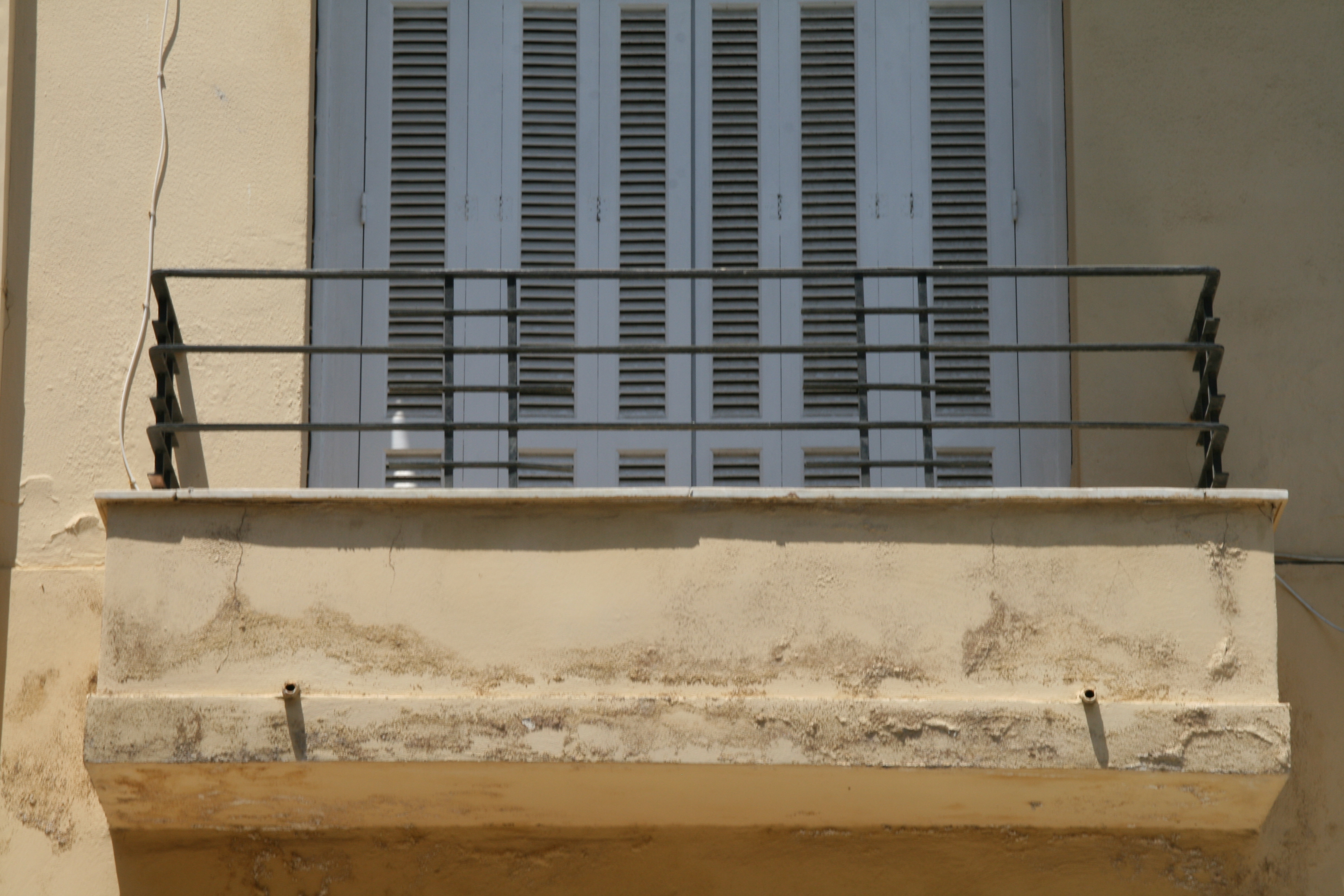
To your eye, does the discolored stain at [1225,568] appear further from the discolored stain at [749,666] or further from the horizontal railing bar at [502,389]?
the horizontal railing bar at [502,389]

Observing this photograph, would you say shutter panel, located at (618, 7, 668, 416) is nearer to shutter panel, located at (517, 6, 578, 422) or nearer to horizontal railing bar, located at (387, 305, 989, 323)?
shutter panel, located at (517, 6, 578, 422)

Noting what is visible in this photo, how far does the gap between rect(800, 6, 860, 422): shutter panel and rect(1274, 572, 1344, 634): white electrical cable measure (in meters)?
1.75

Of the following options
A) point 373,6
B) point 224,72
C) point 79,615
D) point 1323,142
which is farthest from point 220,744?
point 1323,142

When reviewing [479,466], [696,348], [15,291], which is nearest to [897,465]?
[696,348]

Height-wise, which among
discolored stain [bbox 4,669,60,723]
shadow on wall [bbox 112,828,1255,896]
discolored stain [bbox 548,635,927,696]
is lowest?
shadow on wall [bbox 112,828,1255,896]

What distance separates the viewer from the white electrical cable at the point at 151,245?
19.8 ft

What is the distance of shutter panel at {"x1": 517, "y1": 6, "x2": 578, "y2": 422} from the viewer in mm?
6500

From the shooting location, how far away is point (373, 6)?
6727 mm

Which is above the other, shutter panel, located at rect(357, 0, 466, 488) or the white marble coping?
shutter panel, located at rect(357, 0, 466, 488)

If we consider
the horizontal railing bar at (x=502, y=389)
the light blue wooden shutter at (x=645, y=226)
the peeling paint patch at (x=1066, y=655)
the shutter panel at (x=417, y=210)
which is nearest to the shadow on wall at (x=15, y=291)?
the shutter panel at (x=417, y=210)

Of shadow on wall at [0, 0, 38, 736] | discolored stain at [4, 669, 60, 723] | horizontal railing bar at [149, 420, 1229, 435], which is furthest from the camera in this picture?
shadow on wall at [0, 0, 38, 736]

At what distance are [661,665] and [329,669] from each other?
1.13 m

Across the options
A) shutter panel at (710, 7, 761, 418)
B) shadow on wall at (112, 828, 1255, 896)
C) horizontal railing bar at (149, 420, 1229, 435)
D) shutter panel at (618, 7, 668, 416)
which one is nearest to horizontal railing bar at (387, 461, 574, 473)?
horizontal railing bar at (149, 420, 1229, 435)

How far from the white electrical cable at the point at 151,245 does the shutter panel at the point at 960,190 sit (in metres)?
3.32
